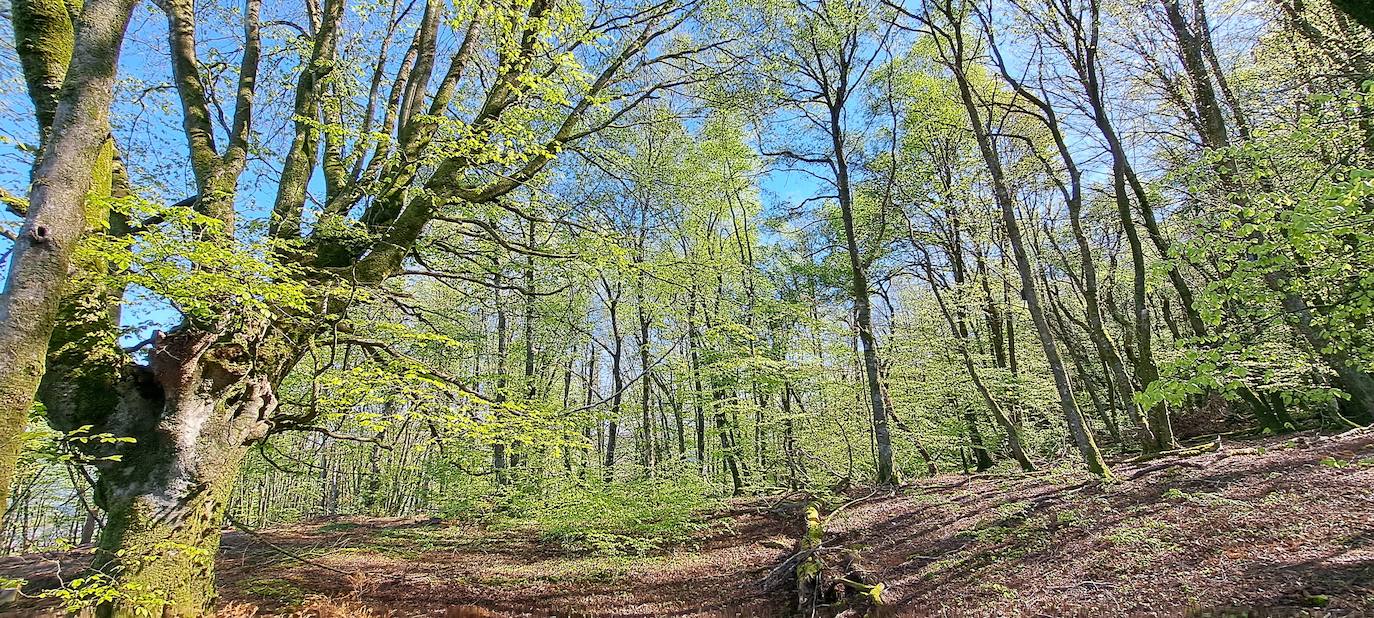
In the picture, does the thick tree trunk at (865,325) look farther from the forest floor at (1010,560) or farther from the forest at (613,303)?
the forest floor at (1010,560)

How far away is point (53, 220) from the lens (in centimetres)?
248

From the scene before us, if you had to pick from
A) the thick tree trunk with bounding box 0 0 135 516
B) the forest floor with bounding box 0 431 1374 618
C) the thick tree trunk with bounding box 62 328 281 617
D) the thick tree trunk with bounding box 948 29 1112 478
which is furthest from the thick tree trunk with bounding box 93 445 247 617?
the thick tree trunk with bounding box 948 29 1112 478

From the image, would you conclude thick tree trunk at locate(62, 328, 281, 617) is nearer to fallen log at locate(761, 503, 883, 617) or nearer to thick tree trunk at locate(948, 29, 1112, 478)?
fallen log at locate(761, 503, 883, 617)

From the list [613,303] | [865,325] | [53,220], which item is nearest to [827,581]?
[53,220]

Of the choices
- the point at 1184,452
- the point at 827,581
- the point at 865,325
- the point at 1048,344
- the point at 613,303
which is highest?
the point at 613,303

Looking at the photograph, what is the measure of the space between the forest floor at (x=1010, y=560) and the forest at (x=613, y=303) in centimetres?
6

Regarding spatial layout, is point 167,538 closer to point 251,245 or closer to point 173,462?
point 173,462

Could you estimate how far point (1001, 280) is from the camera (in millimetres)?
16344

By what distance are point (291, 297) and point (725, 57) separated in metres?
9.27

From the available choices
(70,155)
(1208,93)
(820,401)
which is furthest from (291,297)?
(820,401)

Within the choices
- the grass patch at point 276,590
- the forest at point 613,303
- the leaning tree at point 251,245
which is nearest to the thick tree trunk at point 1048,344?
the forest at point 613,303

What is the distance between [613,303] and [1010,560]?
41.6 feet

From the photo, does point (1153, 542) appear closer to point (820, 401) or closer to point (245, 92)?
point (245, 92)

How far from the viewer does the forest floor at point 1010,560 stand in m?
4.54
